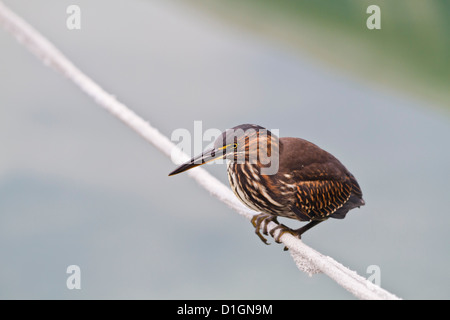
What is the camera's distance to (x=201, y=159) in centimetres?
99

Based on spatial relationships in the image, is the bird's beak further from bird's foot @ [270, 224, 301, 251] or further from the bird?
bird's foot @ [270, 224, 301, 251]

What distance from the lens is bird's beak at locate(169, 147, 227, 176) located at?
981mm

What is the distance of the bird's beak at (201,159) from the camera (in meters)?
0.98

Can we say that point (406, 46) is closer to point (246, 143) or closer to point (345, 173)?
point (345, 173)

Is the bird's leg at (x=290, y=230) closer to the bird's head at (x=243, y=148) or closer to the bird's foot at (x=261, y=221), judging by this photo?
the bird's foot at (x=261, y=221)

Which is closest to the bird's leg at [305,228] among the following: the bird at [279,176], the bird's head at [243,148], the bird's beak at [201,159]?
the bird at [279,176]

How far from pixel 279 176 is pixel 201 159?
194 millimetres

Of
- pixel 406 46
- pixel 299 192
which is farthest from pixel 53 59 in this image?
pixel 406 46

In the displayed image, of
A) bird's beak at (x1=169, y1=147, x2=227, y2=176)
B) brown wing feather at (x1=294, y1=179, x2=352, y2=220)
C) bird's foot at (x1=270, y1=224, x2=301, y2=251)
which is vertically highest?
bird's beak at (x1=169, y1=147, x2=227, y2=176)

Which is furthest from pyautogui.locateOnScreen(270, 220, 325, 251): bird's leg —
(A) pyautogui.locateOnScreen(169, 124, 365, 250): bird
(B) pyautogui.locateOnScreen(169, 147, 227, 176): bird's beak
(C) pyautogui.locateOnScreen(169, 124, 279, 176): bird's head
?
(B) pyautogui.locateOnScreen(169, 147, 227, 176): bird's beak

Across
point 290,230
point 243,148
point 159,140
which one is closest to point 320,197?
point 290,230

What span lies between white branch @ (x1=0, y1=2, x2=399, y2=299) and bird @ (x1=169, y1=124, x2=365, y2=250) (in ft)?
0.14

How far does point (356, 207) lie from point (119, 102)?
598 millimetres

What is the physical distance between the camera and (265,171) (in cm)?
109
